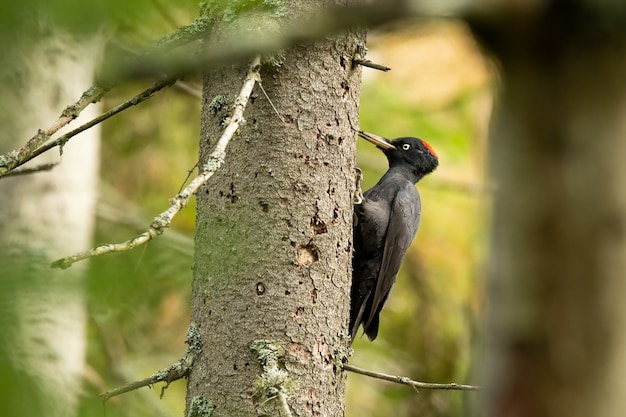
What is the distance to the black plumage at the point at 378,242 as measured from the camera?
15.2ft

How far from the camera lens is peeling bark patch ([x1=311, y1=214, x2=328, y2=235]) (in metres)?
3.04

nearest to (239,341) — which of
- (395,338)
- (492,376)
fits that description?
(492,376)

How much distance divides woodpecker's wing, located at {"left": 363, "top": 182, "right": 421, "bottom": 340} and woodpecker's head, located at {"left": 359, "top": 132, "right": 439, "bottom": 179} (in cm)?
42

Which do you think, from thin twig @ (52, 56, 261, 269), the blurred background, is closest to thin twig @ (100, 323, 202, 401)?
thin twig @ (52, 56, 261, 269)

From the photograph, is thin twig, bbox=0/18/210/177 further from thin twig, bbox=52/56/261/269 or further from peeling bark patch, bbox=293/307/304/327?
peeling bark patch, bbox=293/307/304/327

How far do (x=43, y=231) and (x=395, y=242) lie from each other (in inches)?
83.5

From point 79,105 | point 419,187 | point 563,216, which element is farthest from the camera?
point 419,187

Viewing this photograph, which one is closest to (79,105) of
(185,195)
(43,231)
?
(185,195)

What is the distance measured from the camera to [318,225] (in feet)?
10.0

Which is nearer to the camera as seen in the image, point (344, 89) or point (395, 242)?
point (344, 89)

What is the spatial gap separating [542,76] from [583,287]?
271 mm

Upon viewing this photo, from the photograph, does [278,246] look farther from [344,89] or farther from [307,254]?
[344,89]

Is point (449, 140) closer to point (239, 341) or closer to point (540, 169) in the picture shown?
point (239, 341)

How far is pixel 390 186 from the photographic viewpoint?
534 cm
